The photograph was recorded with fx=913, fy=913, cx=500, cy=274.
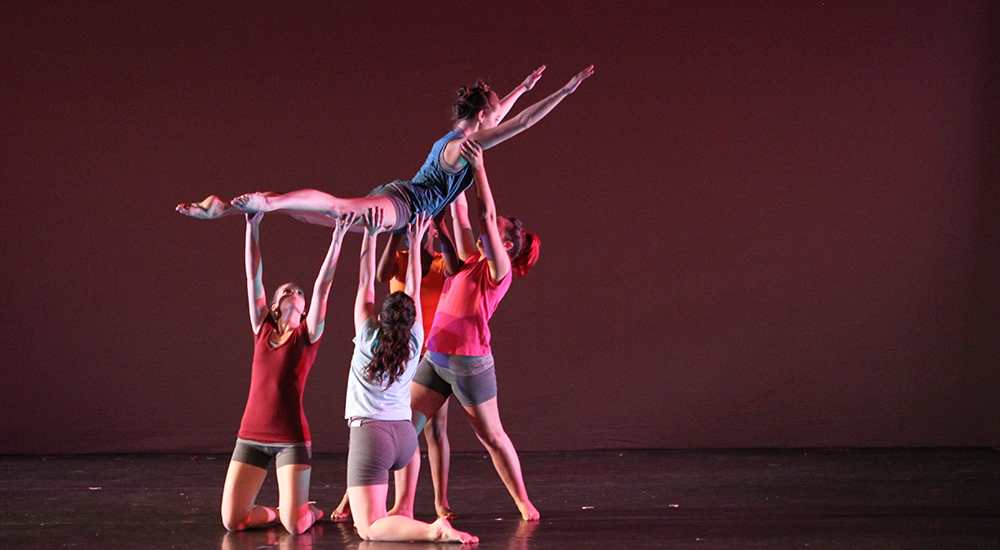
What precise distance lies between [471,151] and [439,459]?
4.15ft

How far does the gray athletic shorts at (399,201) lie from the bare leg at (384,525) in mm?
940

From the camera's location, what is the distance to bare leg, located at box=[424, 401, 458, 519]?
144 inches

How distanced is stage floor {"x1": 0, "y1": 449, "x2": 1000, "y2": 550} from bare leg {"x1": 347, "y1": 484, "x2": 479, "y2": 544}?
0.06 m

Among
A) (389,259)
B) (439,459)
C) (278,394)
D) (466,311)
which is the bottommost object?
(439,459)

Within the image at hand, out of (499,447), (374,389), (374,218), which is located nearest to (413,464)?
(499,447)

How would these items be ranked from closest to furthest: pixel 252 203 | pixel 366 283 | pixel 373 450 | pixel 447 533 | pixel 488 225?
pixel 252 203 < pixel 447 533 < pixel 373 450 < pixel 366 283 < pixel 488 225

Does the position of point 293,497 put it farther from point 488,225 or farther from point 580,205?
point 580,205

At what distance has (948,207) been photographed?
560cm

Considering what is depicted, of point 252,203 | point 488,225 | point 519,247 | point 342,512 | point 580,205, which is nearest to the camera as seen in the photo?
point 252,203

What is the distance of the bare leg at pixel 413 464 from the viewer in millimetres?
3439

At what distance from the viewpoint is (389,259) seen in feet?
11.7

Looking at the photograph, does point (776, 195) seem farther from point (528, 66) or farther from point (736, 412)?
point (528, 66)

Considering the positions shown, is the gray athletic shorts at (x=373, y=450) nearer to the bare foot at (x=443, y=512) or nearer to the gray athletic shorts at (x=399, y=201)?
the bare foot at (x=443, y=512)

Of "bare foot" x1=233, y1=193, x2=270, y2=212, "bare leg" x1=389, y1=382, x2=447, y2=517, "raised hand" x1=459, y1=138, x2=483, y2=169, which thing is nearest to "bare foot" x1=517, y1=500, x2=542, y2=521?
"bare leg" x1=389, y1=382, x2=447, y2=517
